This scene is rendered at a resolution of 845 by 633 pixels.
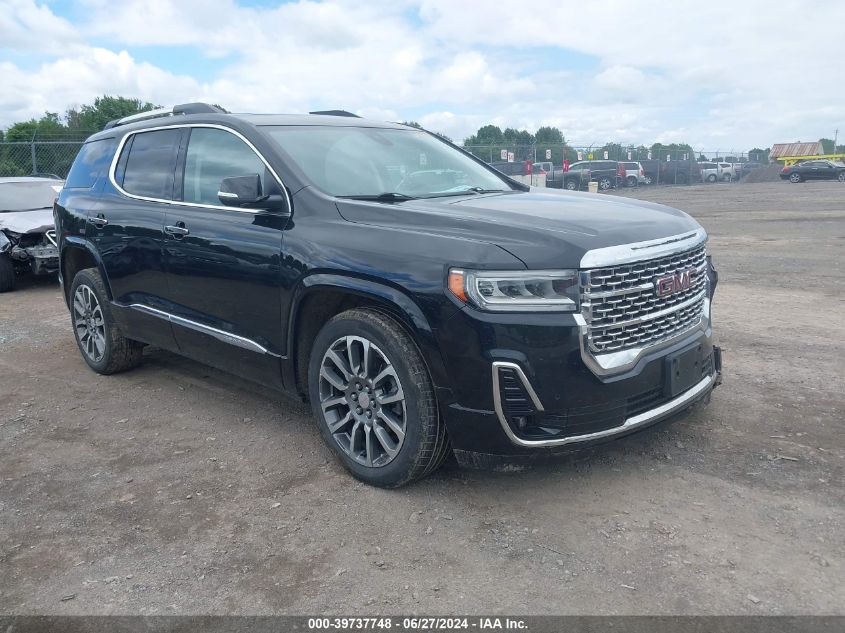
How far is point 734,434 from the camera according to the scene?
4.18m

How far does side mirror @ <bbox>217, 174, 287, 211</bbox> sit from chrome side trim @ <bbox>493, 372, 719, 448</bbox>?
1.64 metres

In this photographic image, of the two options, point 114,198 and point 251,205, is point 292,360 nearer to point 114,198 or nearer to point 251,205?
point 251,205

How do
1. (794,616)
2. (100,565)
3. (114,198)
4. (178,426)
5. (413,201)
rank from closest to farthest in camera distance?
(794,616)
(100,565)
(413,201)
(178,426)
(114,198)

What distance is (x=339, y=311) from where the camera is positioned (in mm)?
3918

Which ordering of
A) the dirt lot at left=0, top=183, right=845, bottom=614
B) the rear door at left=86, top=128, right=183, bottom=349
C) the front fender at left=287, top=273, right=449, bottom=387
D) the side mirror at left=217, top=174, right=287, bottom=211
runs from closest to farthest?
the dirt lot at left=0, top=183, right=845, bottom=614, the front fender at left=287, top=273, right=449, bottom=387, the side mirror at left=217, top=174, right=287, bottom=211, the rear door at left=86, top=128, right=183, bottom=349

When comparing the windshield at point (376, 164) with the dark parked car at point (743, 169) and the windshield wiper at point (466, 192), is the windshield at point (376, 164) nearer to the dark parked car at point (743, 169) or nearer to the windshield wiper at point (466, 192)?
the windshield wiper at point (466, 192)

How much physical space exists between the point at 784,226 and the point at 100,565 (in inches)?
642

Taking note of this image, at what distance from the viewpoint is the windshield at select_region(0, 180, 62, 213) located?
10586 mm

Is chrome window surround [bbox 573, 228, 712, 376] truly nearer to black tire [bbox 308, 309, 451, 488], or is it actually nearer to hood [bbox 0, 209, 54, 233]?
black tire [bbox 308, 309, 451, 488]

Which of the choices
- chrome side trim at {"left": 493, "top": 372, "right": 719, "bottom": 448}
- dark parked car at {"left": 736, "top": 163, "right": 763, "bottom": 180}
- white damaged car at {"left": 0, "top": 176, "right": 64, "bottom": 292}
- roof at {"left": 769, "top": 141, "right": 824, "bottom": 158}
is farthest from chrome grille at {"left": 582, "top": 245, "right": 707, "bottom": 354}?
roof at {"left": 769, "top": 141, "right": 824, "bottom": 158}

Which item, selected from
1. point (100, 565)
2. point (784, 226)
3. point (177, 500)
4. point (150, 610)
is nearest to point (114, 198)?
point (177, 500)

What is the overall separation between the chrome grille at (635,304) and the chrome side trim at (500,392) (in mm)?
324

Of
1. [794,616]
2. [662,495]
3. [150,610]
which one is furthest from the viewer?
[662,495]

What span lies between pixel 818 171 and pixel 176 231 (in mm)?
51845
